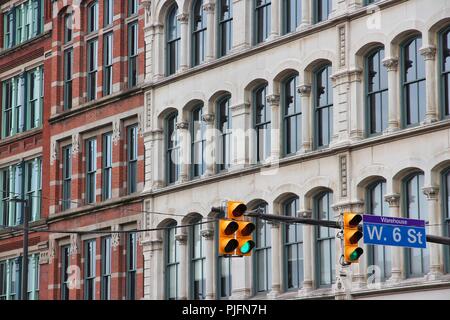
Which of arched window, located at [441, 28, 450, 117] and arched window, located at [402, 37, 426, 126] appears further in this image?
arched window, located at [402, 37, 426, 126]

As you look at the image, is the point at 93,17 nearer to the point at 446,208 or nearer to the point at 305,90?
the point at 305,90

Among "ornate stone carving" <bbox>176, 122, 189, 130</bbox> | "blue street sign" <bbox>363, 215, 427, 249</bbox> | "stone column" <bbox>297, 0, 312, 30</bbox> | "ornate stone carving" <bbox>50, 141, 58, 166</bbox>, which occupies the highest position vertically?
"stone column" <bbox>297, 0, 312, 30</bbox>

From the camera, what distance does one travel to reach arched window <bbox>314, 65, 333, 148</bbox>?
37.7 m

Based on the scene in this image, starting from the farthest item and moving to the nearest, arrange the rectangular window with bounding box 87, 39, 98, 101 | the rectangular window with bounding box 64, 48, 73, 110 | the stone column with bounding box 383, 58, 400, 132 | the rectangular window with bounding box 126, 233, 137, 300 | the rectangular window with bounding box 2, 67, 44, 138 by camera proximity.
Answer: the rectangular window with bounding box 2, 67, 44, 138 < the rectangular window with bounding box 64, 48, 73, 110 < the rectangular window with bounding box 87, 39, 98, 101 < the rectangular window with bounding box 126, 233, 137, 300 < the stone column with bounding box 383, 58, 400, 132

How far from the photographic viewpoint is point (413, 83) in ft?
114

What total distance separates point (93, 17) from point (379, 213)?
19.2m

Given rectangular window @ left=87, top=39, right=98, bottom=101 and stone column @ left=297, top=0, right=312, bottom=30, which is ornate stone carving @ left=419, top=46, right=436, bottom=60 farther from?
rectangular window @ left=87, top=39, right=98, bottom=101

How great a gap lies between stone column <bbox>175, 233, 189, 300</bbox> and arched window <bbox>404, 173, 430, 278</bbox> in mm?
10607

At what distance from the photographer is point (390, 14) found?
35.3 metres

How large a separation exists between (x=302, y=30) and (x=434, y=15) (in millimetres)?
5862

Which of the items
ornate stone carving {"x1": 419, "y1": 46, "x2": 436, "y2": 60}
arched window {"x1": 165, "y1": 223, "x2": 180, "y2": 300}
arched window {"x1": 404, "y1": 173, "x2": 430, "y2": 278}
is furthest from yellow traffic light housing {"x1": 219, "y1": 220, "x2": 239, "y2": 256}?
arched window {"x1": 165, "y1": 223, "x2": 180, "y2": 300}

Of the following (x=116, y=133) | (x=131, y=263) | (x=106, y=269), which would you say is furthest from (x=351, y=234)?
(x=106, y=269)

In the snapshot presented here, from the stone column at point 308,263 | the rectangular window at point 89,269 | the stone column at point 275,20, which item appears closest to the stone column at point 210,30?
the stone column at point 275,20
